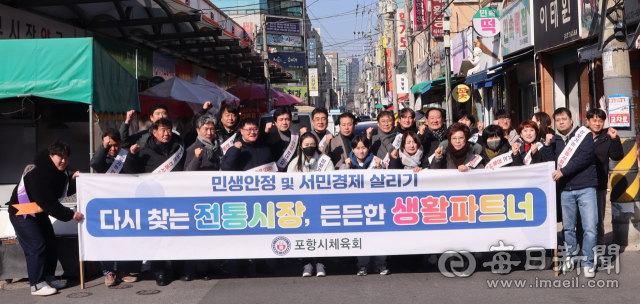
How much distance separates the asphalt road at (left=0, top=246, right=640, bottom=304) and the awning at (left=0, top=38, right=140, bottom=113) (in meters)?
2.25

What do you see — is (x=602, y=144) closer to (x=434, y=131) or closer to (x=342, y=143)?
(x=434, y=131)

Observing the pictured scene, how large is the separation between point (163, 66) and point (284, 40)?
1909 inches

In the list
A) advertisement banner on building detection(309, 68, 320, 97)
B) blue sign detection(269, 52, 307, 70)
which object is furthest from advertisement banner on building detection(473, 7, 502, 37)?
blue sign detection(269, 52, 307, 70)

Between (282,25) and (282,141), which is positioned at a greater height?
(282,25)

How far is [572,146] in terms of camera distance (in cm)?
646

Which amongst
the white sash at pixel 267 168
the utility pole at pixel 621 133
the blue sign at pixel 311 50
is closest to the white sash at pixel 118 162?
the white sash at pixel 267 168

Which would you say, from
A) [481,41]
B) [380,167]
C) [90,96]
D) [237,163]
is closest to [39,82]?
[90,96]

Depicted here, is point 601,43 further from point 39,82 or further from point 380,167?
point 39,82

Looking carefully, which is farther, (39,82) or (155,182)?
(39,82)

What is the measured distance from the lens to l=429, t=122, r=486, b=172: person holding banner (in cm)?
673

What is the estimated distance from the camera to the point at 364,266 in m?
6.76

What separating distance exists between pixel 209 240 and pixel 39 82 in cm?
298

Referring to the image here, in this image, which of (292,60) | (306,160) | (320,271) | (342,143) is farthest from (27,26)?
(292,60)

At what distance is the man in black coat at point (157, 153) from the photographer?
6696 millimetres
